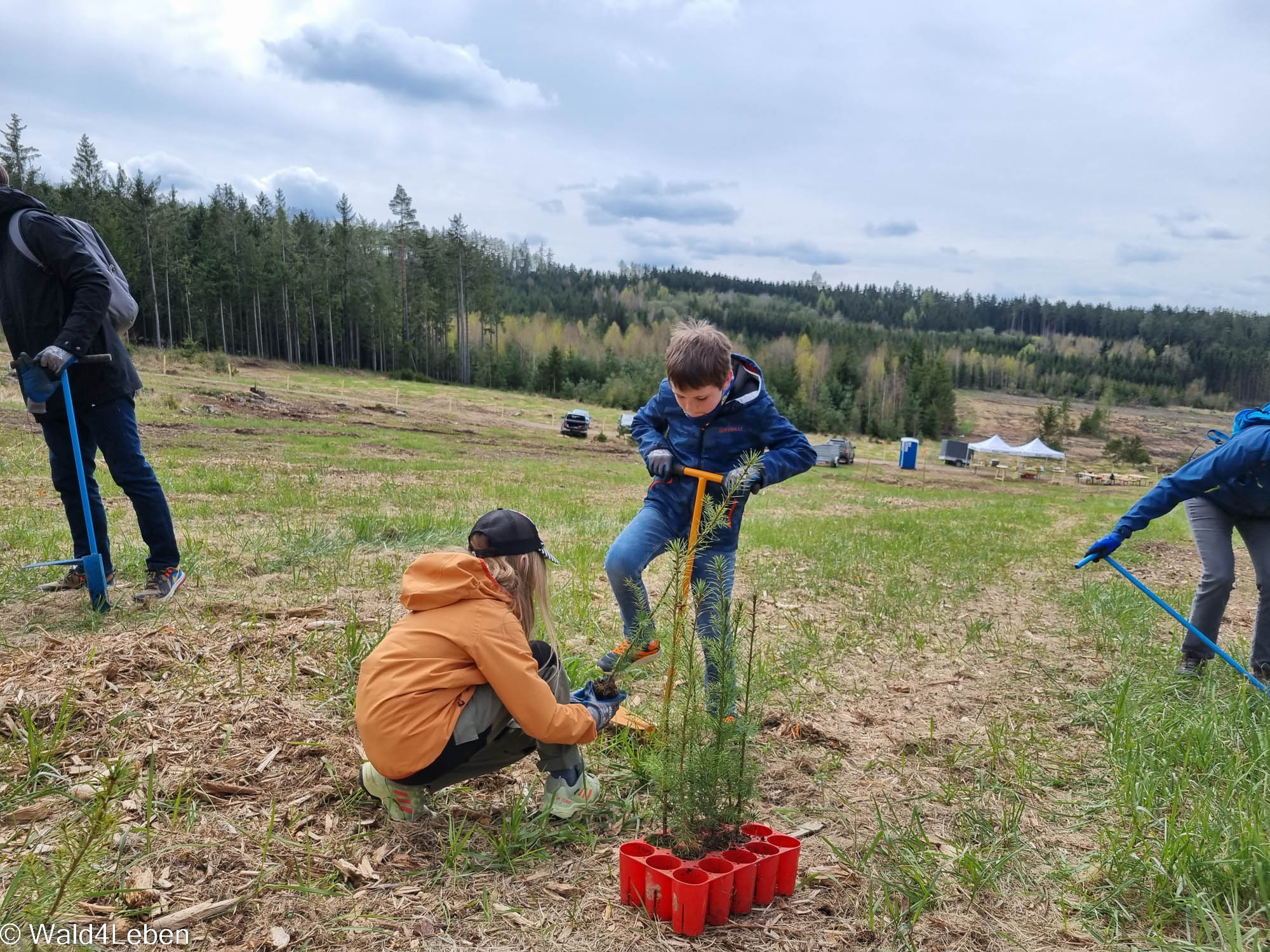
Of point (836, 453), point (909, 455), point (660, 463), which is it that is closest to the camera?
point (660, 463)

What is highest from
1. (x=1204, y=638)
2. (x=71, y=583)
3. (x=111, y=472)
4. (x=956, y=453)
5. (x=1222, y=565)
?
(x=111, y=472)

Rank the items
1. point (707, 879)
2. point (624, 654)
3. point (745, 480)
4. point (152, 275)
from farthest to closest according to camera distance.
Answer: point (152, 275)
point (745, 480)
point (624, 654)
point (707, 879)

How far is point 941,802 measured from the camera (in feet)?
11.4

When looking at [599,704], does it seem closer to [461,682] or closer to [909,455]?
[461,682]

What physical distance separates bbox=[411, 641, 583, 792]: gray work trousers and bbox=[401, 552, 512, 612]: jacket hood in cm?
36

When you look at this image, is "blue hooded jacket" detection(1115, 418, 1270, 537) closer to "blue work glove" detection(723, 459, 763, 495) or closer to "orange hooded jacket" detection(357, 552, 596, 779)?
"blue work glove" detection(723, 459, 763, 495)

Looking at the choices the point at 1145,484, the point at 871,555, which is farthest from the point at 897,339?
the point at 871,555

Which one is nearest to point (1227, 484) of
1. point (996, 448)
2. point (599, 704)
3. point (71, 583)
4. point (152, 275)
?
point (599, 704)

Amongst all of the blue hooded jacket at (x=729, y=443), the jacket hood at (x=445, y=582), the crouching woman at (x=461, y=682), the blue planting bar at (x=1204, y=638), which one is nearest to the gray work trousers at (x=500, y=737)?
the crouching woman at (x=461, y=682)

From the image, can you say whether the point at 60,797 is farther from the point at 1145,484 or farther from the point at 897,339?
the point at 897,339

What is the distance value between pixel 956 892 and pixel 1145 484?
57098 millimetres

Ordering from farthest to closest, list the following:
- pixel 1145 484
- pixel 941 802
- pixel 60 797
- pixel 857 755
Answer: pixel 1145 484, pixel 857 755, pixel 941 802, pixel 60 797

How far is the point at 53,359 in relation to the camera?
4477mm

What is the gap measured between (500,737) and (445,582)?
0.67 meters
